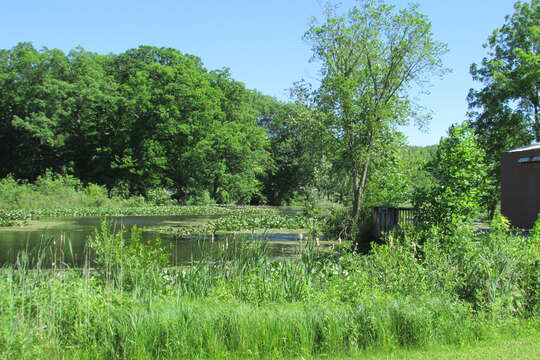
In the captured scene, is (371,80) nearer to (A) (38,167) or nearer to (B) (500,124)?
(B) (500,124)

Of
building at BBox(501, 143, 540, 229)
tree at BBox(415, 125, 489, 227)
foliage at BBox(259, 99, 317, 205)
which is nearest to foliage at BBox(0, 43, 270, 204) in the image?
foliage at BBox(259, 99, 317, 205)

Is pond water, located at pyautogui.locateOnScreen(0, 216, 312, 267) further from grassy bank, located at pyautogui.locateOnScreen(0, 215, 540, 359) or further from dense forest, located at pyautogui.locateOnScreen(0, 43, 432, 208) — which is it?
dense forest, located at pyautogui.locateOnScreen(0, 43, 432, 208)

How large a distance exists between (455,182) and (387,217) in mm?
5935

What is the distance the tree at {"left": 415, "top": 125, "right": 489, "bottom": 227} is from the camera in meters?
9.48

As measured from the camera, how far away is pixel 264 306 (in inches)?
226

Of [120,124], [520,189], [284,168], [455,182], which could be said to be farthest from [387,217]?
[284,168]

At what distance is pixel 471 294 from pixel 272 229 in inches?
622

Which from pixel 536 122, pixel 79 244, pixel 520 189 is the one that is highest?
pixel 536 122

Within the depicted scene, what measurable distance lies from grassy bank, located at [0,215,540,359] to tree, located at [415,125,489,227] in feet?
7.10

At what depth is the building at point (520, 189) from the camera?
18.9 meters

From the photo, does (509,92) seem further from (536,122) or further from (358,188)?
(358,188)

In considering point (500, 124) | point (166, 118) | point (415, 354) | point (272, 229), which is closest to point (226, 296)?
point (415, 354)

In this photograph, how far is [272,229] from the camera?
22.1 meters

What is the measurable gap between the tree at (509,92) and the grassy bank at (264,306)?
23.5m
